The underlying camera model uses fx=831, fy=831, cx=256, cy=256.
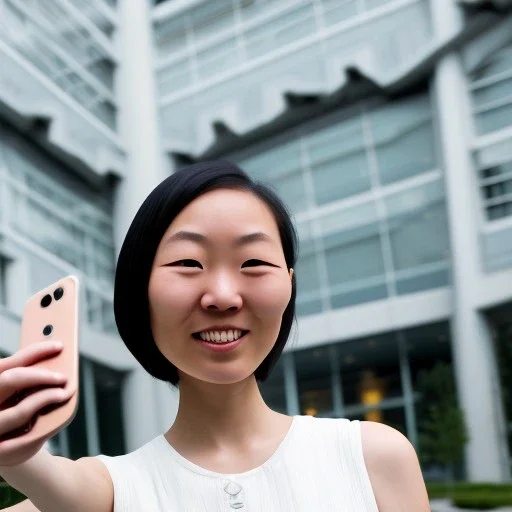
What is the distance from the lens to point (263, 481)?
116cm

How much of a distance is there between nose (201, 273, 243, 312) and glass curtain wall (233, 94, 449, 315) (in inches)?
374

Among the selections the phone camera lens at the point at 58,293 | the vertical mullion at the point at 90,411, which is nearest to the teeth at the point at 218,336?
Answer: the phone camera lens at the point at 58,293

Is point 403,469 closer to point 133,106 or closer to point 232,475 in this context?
point 232,475

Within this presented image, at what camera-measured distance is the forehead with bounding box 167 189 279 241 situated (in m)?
1.16

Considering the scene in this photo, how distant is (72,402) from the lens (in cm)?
90

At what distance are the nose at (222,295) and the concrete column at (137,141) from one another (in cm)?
936

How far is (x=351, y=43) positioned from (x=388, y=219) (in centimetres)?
236

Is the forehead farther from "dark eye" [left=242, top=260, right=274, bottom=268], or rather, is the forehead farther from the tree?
the tree

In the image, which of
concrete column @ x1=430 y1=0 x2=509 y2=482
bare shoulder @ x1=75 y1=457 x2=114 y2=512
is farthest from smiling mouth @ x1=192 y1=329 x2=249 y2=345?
concrete column @ x1=430 y1=0 x2=509 y2=482

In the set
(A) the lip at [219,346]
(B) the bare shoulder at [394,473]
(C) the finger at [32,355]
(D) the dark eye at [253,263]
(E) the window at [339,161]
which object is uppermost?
(E) the window at [339,161]

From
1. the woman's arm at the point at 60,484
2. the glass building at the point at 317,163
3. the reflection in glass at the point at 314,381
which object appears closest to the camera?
the woman's arm at the point at 60,484

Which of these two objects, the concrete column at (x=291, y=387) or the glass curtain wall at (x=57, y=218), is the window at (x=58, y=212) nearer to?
the glass curtain wall at (x=57, y=218)

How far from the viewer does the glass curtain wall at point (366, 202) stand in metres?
10.6

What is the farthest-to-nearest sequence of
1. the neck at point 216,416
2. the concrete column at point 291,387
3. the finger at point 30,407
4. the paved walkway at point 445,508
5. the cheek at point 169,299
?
the concrete column at point 291,387 < the paved walkway at point 445,508 < the neck at point 216,416 < the cheek at point 169,299 < the finger at point 30,407
